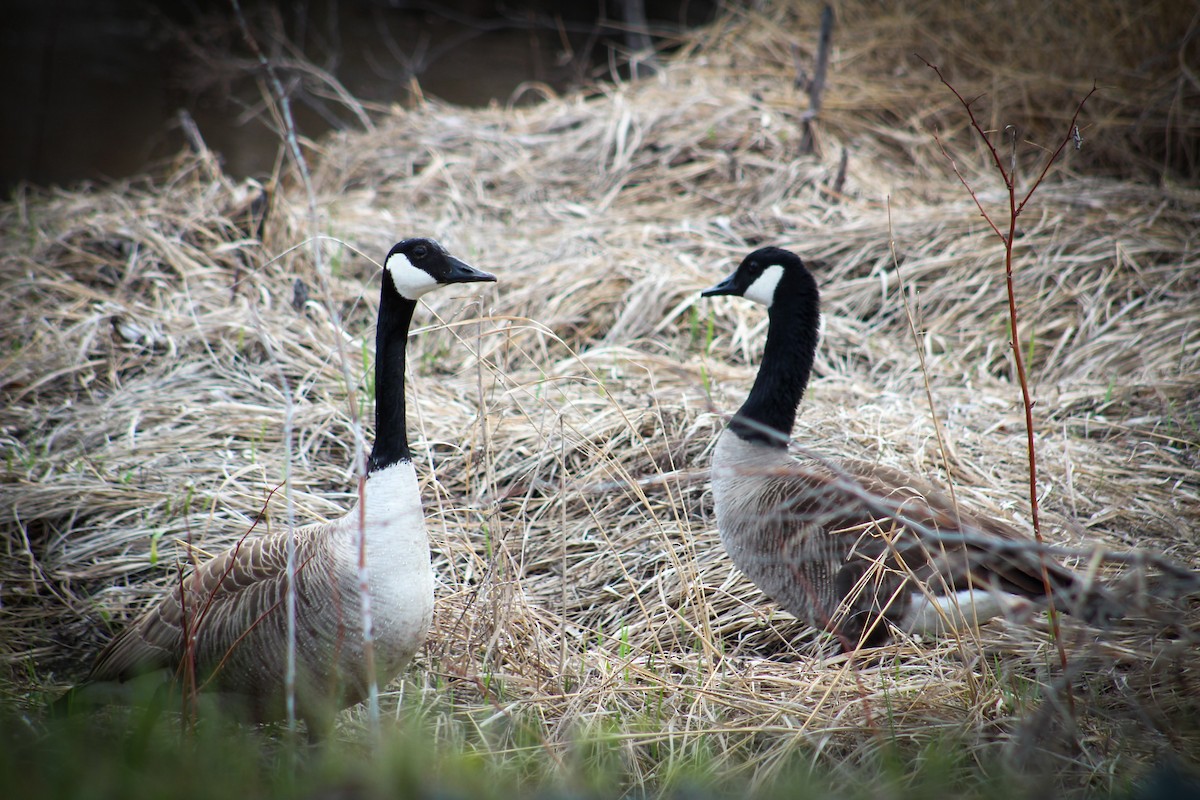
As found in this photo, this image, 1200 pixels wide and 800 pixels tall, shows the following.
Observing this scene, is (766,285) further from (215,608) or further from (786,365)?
(215,608)

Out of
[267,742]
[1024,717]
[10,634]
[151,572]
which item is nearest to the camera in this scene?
[1024,717]

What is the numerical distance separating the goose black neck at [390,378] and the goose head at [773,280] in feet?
4.41

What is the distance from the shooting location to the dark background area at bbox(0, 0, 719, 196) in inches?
424

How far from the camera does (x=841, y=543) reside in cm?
306

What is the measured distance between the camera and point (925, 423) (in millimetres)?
4277

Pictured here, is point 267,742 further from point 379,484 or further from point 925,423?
point 925,423

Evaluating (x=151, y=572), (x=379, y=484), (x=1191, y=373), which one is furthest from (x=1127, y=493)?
(x=151, y=572)

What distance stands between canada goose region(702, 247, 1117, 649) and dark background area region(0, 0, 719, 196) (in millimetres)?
7444

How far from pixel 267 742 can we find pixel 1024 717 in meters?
2.08

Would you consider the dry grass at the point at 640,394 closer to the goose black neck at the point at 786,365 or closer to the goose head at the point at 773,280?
the goose black neck at the point at 786,365

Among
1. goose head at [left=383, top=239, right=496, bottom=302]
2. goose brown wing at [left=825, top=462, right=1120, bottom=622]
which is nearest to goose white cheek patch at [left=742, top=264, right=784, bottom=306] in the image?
goose brown wing at [left=825, top=462, right=1120, bottom=622]

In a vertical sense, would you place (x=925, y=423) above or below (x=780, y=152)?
below

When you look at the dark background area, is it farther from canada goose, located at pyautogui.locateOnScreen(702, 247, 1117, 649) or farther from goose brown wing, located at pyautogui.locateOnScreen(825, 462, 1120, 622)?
goose brown wing, located at pyautogui.locateOnScreen(825, 462, 1120, 622)

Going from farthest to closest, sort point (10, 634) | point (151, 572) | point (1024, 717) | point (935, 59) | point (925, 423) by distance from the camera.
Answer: point (935, 59) < point (925, 423) < point (151, 572) < point (10, 634) < point (1024, 717)
